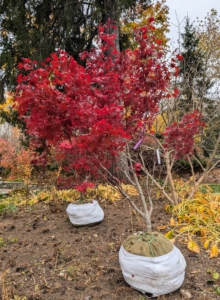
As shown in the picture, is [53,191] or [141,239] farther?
[53,191]

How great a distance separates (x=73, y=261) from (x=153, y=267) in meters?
0.97

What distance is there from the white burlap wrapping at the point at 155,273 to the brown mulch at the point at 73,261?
3.1 inches

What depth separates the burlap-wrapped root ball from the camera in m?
1.96

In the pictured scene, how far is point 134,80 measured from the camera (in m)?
2.56

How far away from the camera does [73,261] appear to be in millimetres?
2609

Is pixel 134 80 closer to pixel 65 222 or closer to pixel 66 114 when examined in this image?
pixel 66 114

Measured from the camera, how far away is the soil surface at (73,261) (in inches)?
81.7

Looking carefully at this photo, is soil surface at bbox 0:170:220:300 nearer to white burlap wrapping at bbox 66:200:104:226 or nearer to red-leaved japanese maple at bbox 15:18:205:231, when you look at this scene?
white burlap wrapping at bbox 66:200:104:226

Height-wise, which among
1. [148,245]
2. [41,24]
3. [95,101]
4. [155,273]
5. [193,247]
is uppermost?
[41,24]

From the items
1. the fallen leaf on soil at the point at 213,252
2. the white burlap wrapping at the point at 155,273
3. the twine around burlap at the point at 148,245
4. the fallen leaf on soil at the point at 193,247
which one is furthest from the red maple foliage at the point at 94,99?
the fallen leaf on soil at the point at 213,252

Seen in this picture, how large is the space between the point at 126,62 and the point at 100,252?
192 centimetres

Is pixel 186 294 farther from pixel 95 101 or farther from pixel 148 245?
pixel 95 101

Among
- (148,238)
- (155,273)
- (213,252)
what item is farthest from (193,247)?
(155,273)

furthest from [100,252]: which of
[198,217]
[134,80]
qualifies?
[134,80]
